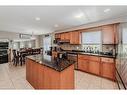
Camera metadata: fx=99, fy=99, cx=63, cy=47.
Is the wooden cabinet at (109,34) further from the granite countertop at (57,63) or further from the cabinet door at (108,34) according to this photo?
the granite countertop at (57,63)

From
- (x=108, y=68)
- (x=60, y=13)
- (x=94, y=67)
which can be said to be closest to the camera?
(x=60, y=13)

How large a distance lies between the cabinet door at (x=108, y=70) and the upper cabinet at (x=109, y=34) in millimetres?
854

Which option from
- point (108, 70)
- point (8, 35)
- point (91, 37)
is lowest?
point (108, 70)

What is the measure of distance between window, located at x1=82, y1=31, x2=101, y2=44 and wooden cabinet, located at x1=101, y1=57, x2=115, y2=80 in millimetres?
1120

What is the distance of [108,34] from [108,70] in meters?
1.36

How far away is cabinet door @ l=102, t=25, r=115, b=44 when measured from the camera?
12.2 feet

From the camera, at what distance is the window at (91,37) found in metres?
4.55

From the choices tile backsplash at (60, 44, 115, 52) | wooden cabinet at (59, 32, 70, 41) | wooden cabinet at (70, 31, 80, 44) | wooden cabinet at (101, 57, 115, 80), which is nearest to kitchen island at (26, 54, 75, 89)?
wooden cabinet at (101, 57, 115, 80)

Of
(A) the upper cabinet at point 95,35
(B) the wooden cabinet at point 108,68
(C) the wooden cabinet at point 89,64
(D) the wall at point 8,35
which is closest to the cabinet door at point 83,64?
(C) the wooden cabinet at point 89,64

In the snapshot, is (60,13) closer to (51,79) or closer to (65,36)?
(51,79)

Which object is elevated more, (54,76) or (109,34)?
(109,34)

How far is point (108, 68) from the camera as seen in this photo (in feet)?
11.9

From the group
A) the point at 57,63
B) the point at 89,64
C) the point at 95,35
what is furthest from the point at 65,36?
the point at 57,63

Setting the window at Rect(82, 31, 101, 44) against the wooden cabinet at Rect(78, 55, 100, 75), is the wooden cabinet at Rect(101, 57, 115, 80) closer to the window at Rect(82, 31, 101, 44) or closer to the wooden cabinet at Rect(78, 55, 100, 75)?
the wooden cabinet at Rect(78, 55, 100, 75)
